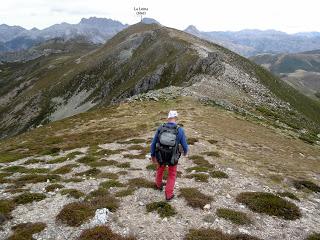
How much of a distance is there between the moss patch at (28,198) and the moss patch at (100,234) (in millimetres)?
5480

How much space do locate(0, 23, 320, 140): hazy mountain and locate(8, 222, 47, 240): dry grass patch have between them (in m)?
45.7

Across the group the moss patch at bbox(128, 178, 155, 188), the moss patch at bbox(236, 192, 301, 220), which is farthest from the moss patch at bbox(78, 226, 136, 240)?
the moss patch at bbox(236, 192, 301, 220)

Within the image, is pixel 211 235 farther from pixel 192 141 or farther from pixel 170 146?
pixel 192 141

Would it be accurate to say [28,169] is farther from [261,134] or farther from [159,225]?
[261,134]

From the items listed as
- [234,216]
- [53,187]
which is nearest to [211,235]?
[234,216]

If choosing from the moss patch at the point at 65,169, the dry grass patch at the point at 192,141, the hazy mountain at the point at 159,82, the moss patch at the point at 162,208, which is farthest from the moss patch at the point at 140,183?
the hazy mountain at the point at 159,82

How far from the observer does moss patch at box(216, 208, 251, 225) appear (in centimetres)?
1734

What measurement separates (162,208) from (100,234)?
370cm

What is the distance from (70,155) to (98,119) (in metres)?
24.6

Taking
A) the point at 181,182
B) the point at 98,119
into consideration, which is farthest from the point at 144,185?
the point at 98,119

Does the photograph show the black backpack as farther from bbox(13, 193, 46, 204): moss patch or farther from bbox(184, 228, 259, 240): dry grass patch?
bbox(13, 193, 46, 204): moss patch

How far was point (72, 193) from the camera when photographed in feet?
68.0

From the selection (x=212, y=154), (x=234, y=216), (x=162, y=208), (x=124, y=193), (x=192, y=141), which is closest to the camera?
(x=234, y=216)

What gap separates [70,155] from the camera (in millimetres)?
32000
